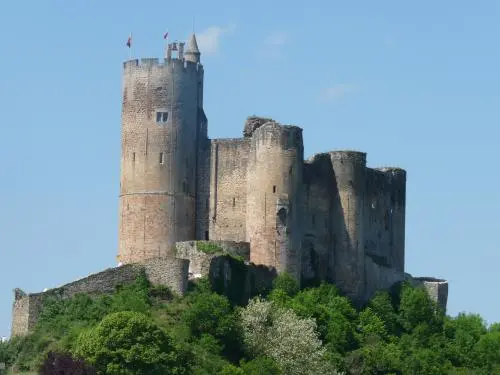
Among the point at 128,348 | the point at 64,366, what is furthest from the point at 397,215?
the point at 64,366

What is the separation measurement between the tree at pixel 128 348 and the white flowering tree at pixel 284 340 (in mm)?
6434

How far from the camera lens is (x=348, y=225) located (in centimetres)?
8700

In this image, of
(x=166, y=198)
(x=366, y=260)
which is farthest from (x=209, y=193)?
(x=366, y=260)

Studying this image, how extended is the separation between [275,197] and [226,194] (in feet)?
10.0

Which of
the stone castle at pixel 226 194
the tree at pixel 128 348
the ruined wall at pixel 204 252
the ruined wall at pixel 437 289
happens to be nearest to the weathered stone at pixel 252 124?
the stone castle at pixel 226 194

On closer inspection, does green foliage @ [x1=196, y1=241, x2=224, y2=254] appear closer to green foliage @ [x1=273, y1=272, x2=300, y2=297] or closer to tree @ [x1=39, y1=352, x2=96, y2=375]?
green foliage @ [x1=273, y1=272, x2=300, y2=297]

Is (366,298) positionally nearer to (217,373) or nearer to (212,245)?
(212,245)

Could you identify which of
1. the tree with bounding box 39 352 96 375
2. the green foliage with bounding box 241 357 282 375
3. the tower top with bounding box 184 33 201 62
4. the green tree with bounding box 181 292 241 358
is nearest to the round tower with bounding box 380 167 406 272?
the tower top with bounding box 184 33 201 62

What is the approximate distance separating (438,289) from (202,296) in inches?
651

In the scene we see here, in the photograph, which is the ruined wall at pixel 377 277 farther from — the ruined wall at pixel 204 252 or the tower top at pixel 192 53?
the tower top at pixel 192 53

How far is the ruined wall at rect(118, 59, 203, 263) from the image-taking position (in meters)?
84.4

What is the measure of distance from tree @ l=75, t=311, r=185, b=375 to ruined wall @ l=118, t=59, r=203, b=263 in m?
12.7

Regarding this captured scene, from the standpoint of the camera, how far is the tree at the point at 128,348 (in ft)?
230

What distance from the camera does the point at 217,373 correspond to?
239 feet
